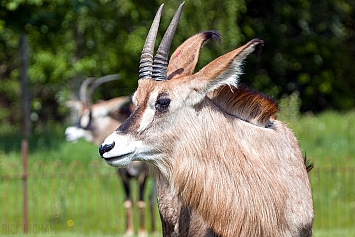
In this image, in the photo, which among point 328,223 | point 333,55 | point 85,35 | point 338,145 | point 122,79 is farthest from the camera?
point 333,55

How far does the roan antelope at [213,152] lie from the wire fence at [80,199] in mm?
7427

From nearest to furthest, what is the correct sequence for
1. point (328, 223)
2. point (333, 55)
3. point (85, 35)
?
point (328, 223), point (85, 35), point (333, 55)

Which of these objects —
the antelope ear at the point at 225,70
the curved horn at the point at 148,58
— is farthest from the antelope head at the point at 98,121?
A: the antelope ear at the point at 225,70

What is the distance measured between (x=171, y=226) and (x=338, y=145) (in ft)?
37.5

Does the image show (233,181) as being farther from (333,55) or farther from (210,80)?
(333,55)

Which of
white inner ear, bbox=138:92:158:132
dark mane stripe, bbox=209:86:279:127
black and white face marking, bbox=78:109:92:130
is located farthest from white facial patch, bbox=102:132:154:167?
black and white face marking, bbox=78:109:92:130

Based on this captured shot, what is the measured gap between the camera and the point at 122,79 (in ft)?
82.7

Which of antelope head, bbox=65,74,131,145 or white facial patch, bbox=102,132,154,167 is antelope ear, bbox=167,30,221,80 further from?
antelope head, bbox=65,74,131,145

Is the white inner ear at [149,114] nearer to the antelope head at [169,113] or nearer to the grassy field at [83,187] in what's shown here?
the antelope head at [169,113]

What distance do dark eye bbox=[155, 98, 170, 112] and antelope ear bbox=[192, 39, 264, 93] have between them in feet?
0.76

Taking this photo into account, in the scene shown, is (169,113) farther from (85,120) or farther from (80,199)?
(80,199)

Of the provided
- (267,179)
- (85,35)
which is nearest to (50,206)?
(267,179)

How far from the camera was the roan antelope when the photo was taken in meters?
4.65

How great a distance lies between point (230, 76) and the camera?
15.3 feet
